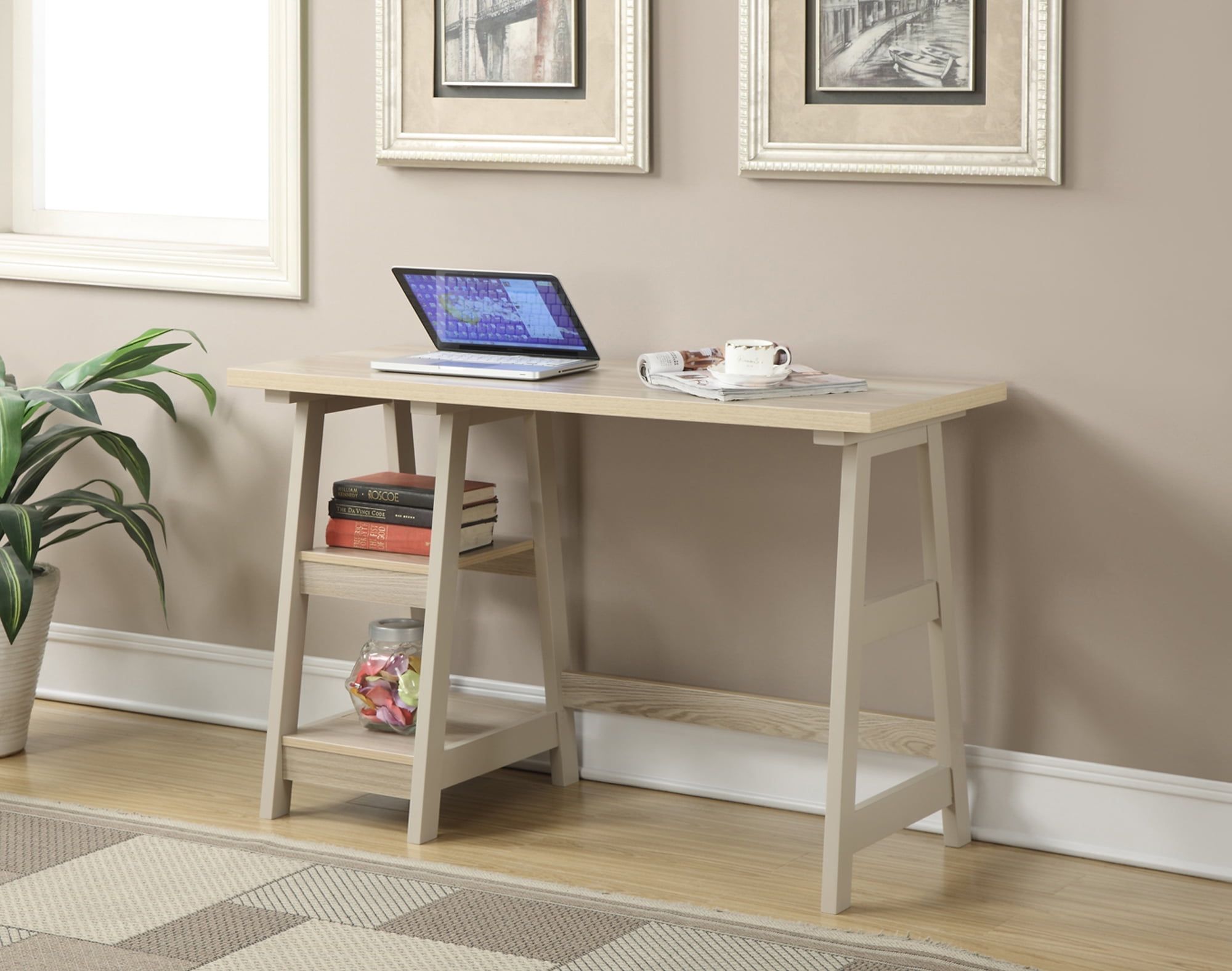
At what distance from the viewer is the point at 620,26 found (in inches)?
120

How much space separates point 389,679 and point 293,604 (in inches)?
8.6

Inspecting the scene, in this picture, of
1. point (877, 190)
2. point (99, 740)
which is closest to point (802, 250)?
point (877, 190)

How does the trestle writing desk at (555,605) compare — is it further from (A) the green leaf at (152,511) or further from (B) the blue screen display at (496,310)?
(A) the green leaf at (152,511)

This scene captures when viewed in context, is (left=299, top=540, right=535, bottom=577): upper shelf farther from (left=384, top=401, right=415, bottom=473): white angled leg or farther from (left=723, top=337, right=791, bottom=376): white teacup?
(left=723, top=337, right=791, bottom=376): white teacup

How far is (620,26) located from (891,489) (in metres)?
0.97

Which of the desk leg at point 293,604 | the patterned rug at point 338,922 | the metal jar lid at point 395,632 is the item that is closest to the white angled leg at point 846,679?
the patterned rug at point 338,922

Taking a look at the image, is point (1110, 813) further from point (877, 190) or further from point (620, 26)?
point (620, 26)

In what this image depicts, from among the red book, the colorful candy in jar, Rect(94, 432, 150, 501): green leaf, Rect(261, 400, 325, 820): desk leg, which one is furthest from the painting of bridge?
the colorful candy in jar

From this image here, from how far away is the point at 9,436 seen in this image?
3133 millimetres

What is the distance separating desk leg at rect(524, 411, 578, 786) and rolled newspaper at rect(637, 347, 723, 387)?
1.18 feet

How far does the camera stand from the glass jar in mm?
2996

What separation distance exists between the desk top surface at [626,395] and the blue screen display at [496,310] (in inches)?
3.9

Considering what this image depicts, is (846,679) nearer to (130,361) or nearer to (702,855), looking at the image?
(702,855)

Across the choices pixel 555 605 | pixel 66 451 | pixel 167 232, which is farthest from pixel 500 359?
pixel 167 232
